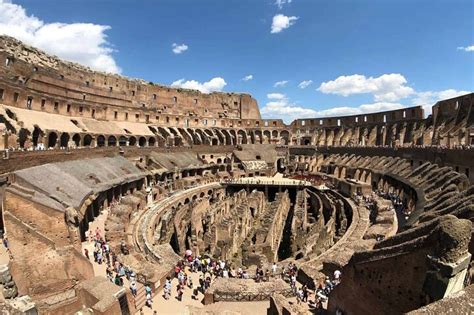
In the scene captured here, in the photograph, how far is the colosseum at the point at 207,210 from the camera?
8.32 meters

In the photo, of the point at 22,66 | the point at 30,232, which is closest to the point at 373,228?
the point at 30,232

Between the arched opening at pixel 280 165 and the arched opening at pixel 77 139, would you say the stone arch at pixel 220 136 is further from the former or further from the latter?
the arched opening at pixel 77 139

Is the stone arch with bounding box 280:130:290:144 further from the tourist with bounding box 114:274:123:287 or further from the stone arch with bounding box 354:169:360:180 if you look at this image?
the tourist with bounding box 114:274:123:287

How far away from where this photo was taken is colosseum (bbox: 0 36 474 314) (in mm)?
8320

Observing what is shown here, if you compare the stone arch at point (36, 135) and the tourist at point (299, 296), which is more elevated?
the stone arch at point (36, 135)

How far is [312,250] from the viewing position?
57.4 ft

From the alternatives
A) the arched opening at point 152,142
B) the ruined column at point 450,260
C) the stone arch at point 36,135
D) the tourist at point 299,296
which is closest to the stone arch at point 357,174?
the tourist at point 299,296

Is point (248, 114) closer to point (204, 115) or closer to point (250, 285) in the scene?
point (204, 115)

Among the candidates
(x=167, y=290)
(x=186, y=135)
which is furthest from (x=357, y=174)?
(x=167, y=290)

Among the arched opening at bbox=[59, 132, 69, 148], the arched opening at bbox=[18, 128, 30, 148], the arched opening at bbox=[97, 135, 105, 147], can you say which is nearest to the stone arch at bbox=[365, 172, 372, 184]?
the arched opening at bbox=[97, 135, 105, 147]

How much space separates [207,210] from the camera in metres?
25.8

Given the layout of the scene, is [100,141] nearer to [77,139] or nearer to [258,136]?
[77,139]

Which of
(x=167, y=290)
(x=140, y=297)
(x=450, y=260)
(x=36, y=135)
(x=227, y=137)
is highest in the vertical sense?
(x=227, y=137)

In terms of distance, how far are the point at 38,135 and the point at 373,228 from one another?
26.3 m
